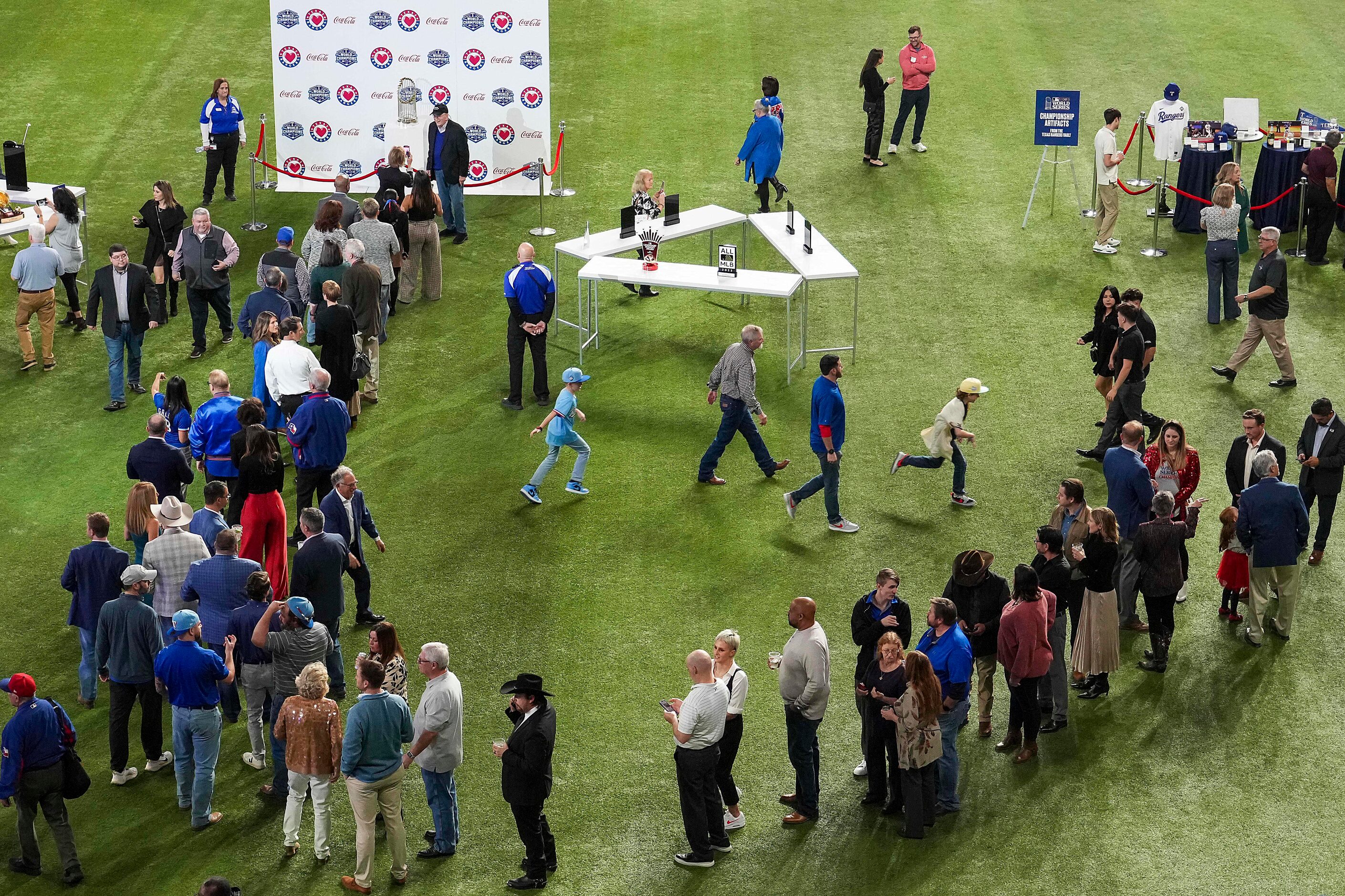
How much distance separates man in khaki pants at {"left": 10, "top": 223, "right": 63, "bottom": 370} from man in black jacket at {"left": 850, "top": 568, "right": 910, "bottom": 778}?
10144 mm

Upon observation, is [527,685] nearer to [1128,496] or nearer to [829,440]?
[829,440]

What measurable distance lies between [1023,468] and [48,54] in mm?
17247

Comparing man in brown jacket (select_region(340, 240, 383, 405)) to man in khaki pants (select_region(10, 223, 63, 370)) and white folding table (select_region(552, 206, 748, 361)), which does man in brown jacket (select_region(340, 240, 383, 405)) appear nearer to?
white folding table (select_region(552, 206, 748, 361))

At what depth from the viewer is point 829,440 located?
12.8 m

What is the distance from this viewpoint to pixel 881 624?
9695 millimetres

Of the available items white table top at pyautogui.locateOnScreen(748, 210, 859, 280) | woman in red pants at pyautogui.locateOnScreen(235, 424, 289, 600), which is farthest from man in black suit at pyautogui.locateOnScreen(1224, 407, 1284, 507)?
woman in red pants at pyautogui.locateOnScreen(235, 424, 289, 600)

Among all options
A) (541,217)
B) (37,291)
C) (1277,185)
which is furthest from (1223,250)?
(37,291)

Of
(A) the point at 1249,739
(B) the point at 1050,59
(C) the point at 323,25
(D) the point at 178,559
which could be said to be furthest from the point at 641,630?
(B) the point at 1050,59

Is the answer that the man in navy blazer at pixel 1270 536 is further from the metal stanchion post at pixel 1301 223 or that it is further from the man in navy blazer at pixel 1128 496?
the metal stanchion post at pixel 1301 223

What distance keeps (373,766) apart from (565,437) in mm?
4942

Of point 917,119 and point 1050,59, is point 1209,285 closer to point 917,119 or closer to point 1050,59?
point 917,119

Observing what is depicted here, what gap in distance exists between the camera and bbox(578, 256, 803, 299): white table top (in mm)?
15453

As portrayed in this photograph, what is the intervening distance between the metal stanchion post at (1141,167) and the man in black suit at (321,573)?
1233cm

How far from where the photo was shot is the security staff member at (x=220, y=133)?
18.9 meters
